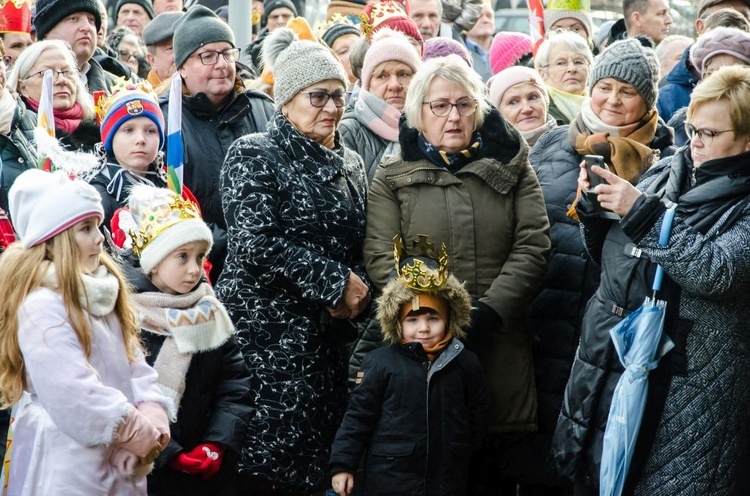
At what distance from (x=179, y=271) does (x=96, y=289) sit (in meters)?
0.58

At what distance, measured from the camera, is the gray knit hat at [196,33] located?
7336 millimetres

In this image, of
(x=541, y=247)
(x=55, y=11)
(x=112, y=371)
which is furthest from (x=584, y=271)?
(x=55, y=11)

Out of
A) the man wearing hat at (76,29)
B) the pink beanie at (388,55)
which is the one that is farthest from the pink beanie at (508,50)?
the man wearing hat at (76,29)

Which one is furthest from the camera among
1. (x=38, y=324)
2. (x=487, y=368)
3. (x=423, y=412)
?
(x=487, y=368)

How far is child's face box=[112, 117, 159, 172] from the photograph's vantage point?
627 centimetres

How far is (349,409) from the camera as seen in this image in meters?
5.91

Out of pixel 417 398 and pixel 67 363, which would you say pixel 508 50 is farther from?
pixel 67 363

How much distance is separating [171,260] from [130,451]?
0.88 m

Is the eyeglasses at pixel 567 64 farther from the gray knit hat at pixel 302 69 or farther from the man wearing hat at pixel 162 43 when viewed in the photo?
the man wearing hat at pixel 162 43

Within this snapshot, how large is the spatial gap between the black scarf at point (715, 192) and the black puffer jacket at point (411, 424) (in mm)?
1245

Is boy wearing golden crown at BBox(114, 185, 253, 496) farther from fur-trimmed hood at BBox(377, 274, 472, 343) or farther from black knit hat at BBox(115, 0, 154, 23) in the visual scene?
black knit hat at BBox(115, 0, 154, 23)

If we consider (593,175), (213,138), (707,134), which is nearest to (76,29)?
(213,138)

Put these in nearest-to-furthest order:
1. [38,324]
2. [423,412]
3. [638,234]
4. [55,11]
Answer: [38,324]
[638,234]
[423,412]
[55,11]

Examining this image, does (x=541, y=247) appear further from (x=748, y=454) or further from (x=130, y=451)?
(x=130, y=451)
